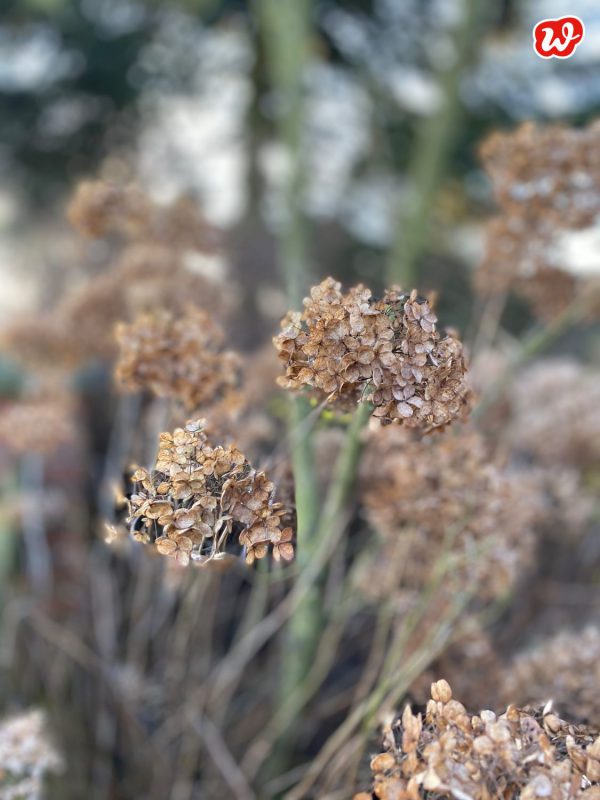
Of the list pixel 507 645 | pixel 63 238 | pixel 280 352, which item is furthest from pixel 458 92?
pixel 280 352

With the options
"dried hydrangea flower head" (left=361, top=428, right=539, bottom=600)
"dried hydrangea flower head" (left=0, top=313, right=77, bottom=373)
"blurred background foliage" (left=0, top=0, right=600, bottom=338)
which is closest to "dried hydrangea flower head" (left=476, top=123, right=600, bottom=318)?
"dried hydrangea flower head" (left=361, top=428, right=539, bottom=600)

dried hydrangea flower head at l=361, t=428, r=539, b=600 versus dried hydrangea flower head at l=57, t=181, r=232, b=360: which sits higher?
dried hydrangea flower head at l=57, t=181, r=232, b=360

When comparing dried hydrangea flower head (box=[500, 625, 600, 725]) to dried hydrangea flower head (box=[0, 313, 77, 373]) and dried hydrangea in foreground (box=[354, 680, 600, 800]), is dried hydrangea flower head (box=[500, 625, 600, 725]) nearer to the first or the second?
dried hydrangea in foreground (box=[354, 680, 600, 800])

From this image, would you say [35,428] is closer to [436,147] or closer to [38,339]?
[38,339]

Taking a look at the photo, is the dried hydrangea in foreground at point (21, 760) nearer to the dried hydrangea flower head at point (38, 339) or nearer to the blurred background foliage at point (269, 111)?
the dried hydrangea flower head at point (38, 339)

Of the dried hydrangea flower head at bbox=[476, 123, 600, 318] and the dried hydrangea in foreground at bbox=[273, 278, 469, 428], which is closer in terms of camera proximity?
the dried hydrangea in foreground at bbox=[273, 278, 469, 428]

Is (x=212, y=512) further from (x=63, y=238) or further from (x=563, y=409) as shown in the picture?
(x=63, y=238)
